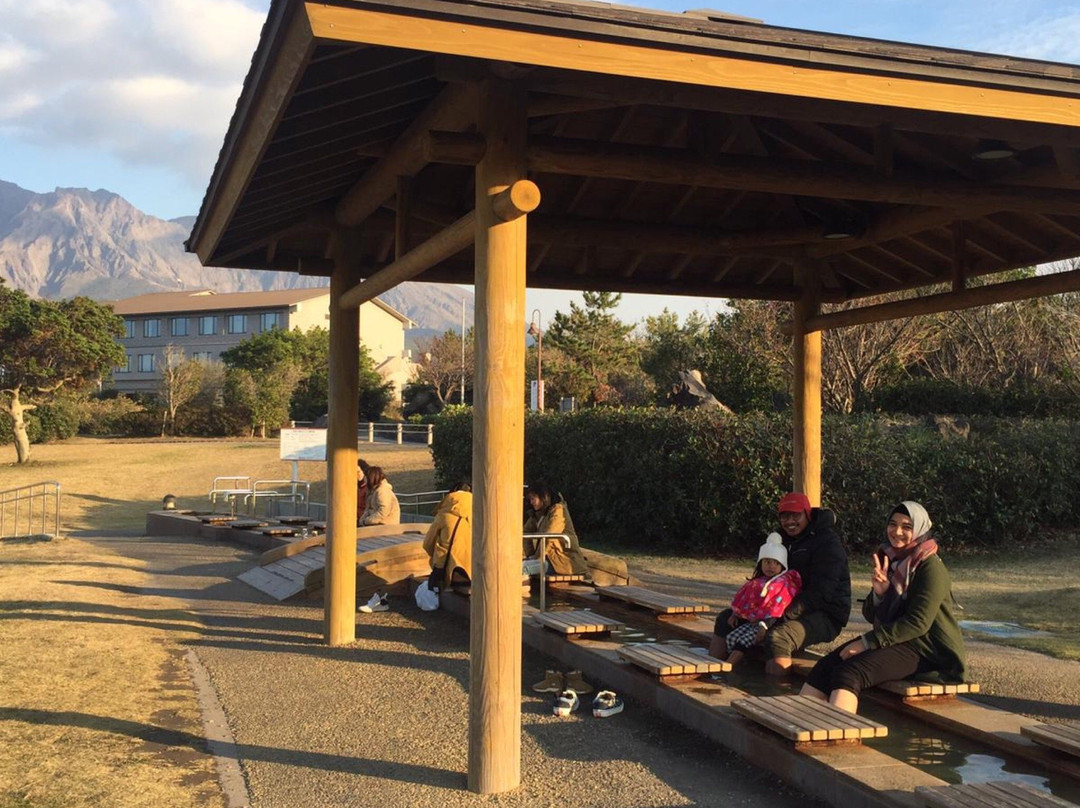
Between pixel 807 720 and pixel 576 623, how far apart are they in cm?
302

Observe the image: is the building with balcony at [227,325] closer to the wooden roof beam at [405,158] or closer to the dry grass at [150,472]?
the dry grass at [150,472]

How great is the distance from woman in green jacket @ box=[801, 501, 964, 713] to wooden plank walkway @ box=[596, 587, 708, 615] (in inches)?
113

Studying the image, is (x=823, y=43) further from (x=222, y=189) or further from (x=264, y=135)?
(x=222, y=189)

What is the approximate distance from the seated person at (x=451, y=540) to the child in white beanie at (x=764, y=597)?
384cm

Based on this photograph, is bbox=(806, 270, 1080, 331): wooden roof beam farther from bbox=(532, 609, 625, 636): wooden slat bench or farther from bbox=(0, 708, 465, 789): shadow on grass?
bbox=(0, 708, 465, 789): shadow on grass

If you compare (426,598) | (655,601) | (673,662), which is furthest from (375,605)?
(673,662)

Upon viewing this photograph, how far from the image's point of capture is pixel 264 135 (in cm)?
568

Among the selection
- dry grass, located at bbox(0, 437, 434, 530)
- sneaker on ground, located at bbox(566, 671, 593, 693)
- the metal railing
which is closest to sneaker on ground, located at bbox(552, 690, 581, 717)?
sneaker on ground, located at bbox(566, 671, 593, 693)

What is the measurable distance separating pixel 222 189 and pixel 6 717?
3.86 metres

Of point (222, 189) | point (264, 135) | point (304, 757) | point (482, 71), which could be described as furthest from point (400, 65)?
point (304, 757)

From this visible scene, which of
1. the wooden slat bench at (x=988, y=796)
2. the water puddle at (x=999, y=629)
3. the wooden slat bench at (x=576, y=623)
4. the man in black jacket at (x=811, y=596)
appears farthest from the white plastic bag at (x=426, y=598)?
the wooden slat bench at (x=988, y=796)

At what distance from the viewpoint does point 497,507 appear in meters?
5.27

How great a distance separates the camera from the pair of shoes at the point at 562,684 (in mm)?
7102

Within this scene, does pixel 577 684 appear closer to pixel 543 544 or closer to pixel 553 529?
pixel 543 544
